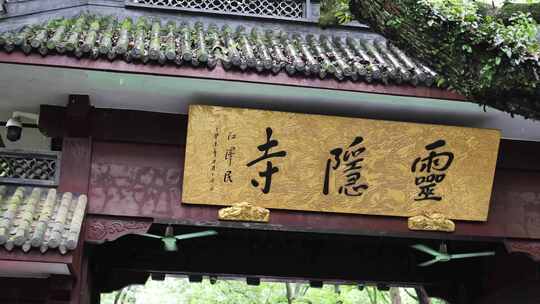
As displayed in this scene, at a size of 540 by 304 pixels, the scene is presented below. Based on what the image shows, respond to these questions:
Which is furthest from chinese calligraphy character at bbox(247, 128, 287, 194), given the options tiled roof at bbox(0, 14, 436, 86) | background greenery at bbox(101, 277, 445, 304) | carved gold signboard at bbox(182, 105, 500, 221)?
background greenery at bbox(101, 277, 445, 304)

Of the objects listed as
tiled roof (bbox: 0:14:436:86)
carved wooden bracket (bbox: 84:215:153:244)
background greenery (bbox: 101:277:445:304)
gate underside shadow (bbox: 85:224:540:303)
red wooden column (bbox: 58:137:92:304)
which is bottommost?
background greenery (bbox: 101:277:445:304)

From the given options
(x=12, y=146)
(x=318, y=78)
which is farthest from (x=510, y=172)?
(x=12, y=146)

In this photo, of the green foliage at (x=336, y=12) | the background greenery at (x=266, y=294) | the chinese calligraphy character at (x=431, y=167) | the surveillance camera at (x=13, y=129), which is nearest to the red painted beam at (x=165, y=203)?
the chinese calligraphy character at (x=431, y=167)

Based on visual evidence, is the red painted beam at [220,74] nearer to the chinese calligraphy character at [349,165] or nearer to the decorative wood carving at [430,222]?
the chinese calligraphy character at [349,165]

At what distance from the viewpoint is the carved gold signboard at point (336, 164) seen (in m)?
7.20

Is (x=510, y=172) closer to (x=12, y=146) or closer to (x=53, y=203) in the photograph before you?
(x=53, y=203)

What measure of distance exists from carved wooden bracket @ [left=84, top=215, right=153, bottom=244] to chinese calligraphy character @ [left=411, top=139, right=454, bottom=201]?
2591mm

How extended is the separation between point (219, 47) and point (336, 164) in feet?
5.18

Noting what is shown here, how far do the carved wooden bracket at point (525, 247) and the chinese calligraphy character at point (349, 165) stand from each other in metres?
1.64

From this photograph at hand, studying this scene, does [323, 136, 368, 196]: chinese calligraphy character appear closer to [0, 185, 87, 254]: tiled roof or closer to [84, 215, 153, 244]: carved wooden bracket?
[84, 215, 153, 244]: carved wooden bracket

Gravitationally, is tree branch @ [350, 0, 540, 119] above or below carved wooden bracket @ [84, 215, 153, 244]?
above

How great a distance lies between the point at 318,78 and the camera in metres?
6.90

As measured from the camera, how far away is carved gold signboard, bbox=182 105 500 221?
7199 mm

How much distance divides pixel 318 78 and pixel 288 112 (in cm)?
52
